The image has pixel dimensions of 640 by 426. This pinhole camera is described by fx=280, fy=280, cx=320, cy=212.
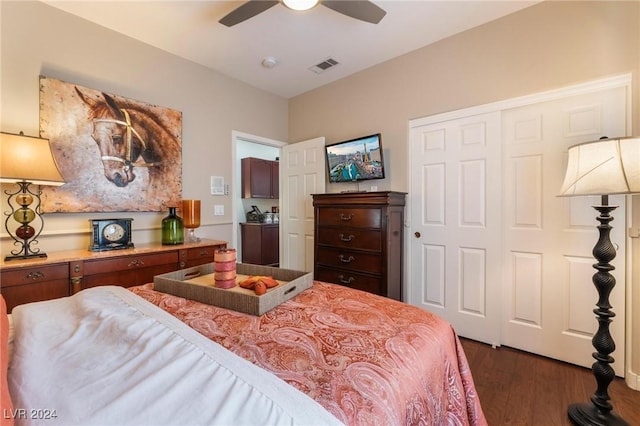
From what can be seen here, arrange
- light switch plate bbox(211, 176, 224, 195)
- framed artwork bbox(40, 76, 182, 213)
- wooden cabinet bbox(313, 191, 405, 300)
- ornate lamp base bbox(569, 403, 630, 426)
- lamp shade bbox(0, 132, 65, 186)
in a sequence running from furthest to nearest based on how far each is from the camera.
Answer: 1. light switch plate bbox(211, 176, 224, 195)
2. wooden cabinet bbox(313, 191, 405, 300)
3. framed artwork bbox(40, 76, 182, 213)
4. lamp shade bbox(0, 132, 65, 186)
5. ornate lamp base bbox(569, 403, 630, 426)

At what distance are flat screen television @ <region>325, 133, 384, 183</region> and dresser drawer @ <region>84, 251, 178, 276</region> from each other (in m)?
1.92

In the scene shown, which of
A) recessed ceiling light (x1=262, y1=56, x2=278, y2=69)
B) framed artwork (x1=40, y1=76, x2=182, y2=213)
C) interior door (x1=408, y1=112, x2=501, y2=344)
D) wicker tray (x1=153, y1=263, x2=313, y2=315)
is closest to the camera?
wicker tray (x1=153, y1=263, x2=313, y2=315)

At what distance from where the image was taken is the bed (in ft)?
1.73

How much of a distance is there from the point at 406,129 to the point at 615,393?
249 cm

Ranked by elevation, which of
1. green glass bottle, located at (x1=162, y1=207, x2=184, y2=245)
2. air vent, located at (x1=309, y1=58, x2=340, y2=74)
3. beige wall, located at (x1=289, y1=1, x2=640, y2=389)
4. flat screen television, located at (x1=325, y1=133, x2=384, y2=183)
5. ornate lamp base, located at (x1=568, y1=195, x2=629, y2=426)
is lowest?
ornate lamp base, located at (x1=568, y1=195, x2=629, y2=426)

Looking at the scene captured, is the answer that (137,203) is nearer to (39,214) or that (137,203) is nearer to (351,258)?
(39,214)

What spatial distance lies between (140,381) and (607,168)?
2103 millimetres

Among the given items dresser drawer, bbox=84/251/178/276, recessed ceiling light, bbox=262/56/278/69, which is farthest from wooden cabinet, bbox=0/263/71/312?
recessed ceiling light, bbox=262/56/278/69

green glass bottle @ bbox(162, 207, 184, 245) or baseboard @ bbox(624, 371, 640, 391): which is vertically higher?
green glass bottle @ bbox(162, 207, 184, 245)

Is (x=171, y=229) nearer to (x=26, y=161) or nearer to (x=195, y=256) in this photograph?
(x=195, y=256)

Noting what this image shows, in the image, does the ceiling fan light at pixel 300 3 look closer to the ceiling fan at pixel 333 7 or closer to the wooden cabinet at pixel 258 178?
the ceiling fan at pixel 333 7

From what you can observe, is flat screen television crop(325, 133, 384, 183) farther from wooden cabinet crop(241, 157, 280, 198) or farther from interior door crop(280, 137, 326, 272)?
wooden cabinet crop(241, 157, 280, 198)

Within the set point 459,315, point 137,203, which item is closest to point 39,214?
point 137,203

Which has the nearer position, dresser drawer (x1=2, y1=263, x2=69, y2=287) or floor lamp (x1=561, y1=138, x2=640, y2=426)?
floor lamp (x1=561, y1=138, x2=640, y2=426)
